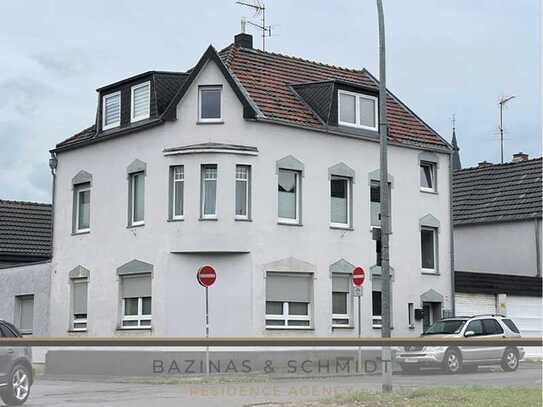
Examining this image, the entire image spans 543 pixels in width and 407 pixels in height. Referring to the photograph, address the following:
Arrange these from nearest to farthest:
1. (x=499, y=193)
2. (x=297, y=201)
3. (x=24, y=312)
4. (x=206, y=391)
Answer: (x=206, y=391) < (x=297, y=201) < (x=24, y=312) < (x=499, y=193)

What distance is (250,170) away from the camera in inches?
1107

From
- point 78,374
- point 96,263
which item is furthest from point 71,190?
point 78,374

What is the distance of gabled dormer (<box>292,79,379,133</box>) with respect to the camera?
30125 millimetres

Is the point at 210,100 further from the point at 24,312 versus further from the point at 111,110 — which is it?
the point at 24,312

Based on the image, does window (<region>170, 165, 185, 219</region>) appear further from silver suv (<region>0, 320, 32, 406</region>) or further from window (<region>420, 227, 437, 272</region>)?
silver suv (<region>0, 320, 32, 406</region>)

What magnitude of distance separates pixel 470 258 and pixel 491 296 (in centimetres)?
726

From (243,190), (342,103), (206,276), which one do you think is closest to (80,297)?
(243,190)

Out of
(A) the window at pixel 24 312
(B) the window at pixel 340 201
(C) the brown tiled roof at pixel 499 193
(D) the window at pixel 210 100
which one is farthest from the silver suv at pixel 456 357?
(C) the brown tiled roof at pixel 499 193

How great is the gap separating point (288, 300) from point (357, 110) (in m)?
6.92

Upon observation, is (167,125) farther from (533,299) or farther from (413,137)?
(533,299)

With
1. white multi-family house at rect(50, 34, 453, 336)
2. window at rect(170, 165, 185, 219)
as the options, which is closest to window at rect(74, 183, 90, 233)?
white multi-family house at rect(50, 34, 453, 336)

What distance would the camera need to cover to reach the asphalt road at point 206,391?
6.46 meters

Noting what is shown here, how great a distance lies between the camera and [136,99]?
30.1 metres

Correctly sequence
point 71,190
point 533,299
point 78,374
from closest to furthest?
1. point 78,374
2. point 71,190
3. point 533,299
